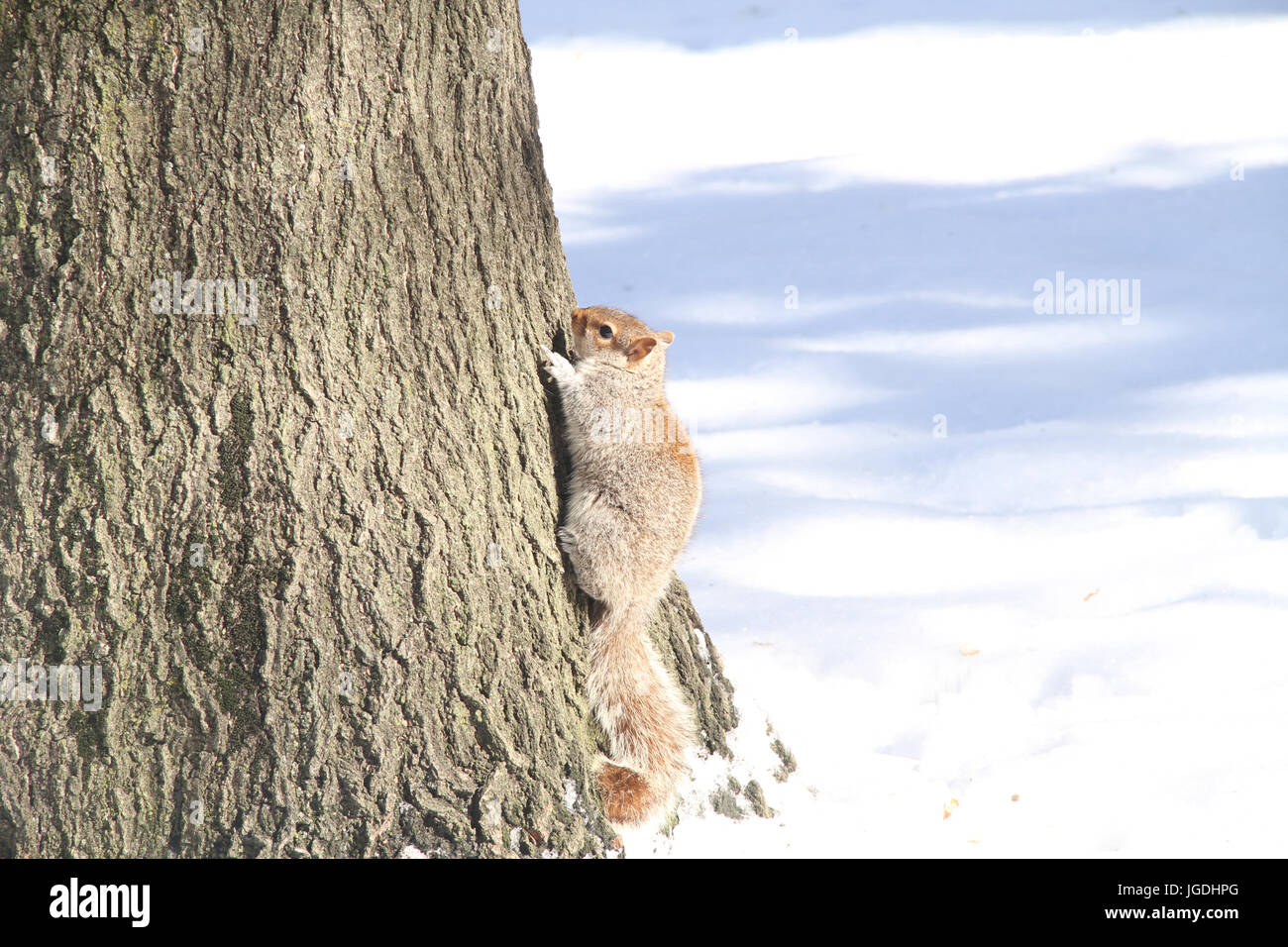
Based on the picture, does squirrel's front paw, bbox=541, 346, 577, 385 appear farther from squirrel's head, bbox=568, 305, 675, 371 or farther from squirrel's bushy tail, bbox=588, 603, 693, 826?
squirrel's bushy tail, bbox=588, 603, 693, 826

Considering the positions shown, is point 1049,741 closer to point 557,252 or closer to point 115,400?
point 557,252

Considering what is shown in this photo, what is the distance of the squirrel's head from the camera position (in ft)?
11.2

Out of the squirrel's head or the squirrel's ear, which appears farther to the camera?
the squirrel's ear

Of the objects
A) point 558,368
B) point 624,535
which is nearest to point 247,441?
point 558,368

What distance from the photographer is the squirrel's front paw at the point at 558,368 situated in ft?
10.3

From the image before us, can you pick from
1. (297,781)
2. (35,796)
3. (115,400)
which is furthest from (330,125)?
(35,796)

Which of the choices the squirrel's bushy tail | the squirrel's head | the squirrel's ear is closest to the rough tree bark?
the squirrel's bushy tail

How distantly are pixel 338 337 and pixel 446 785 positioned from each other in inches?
44.3

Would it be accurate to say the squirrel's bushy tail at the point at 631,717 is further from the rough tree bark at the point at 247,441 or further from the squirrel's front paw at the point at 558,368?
the squirrel's front paw at the point at 558,368

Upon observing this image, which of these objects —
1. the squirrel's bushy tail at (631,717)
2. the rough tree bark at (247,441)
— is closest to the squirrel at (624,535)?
the squirrel's bushy tail at (631,717)

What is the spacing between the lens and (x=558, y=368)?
3168mm

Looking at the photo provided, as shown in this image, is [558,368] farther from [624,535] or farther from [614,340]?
[624,535]

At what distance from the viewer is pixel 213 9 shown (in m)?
2.44

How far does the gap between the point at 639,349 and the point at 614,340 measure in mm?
104
